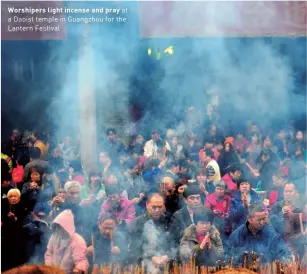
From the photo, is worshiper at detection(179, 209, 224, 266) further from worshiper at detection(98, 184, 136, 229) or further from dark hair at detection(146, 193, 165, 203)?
worshiper at detection(98, 184, 136, 229)

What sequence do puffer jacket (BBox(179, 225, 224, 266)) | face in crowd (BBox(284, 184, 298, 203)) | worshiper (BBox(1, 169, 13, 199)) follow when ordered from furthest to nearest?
face in crowd (BBox(284, 184, 298, 203))
puffer jacket (BBox(179, 225, 224, 266))
worshiper (BBox(1, 169, 13, 199))

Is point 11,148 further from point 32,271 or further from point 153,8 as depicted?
point 153,8

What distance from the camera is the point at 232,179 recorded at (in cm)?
514

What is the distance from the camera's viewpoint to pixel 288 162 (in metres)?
5.19

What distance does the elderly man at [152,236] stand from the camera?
5035 millimetres

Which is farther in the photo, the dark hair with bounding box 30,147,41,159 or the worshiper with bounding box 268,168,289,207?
the worshiper with bounding box 268,168,289,207

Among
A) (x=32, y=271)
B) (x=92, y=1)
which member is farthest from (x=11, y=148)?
(x=92, y=1)

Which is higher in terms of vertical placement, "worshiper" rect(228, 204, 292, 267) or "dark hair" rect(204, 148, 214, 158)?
"dark hair" rect(204, 148, 214, 158)

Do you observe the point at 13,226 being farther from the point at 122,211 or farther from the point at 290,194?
the point at 290,194

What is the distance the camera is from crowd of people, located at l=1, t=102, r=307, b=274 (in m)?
4.98

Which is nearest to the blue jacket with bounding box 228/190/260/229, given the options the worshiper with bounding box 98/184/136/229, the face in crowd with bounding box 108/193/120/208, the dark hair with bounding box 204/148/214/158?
the dark hair with bounding box 204/148/214/158

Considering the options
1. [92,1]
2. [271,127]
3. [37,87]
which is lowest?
[271,127]

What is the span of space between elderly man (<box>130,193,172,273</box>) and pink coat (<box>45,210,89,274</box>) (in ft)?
1.48

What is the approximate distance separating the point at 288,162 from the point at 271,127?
1.16ft
